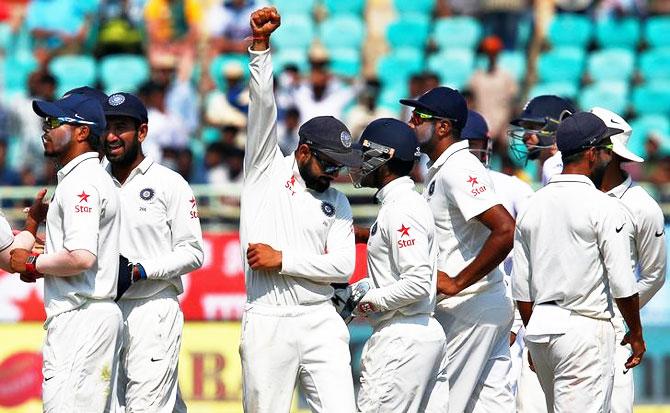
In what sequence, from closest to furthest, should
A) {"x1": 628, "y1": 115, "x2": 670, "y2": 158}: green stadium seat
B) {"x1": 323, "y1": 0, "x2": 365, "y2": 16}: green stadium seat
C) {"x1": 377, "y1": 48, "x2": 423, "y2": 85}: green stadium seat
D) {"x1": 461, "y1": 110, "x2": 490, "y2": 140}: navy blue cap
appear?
{"x1": 461, "y1": 110, "x2": 490, "y2": 140}: navy blue cap
{"x1": 628, "y1": 115, "x2": 670, "y2": 158}: green stadium seat
{"x1": 377, "y1": 48, "x2": 423, "y2": 85}: green stadium seat
{"x1": 323, "y1": 0, "x2": 365, "y2": 16}: green stadium seat

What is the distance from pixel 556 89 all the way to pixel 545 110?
8.58m

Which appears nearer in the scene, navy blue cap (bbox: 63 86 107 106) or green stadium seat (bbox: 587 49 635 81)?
navy blue cap (bbox: 63 86 107 106)

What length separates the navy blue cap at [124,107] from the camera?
8.63 metres

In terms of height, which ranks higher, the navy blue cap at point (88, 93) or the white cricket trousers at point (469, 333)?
the navy blue cap at point (88, 93)

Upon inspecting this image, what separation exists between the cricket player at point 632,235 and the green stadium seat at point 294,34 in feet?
32.7

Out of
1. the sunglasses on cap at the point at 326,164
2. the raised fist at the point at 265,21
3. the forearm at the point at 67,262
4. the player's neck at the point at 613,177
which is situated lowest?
the forearm at the point at 67,262

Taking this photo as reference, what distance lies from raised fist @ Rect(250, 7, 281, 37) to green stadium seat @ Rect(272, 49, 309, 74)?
10037mm

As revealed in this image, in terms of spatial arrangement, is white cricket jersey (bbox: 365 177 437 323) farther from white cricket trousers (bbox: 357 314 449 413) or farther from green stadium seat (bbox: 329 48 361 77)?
green stadium seat (bbox: 329 48 361 77)

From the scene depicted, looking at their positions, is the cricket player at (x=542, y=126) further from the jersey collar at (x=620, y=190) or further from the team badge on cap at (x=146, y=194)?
the team badge on cap at (x=146, y=194)

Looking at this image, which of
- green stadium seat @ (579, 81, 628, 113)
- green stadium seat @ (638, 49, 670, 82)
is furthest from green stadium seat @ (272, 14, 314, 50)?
green stadium seat @ (638, 49, 670, 82)

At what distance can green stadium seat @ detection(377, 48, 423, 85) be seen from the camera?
59.9 feet

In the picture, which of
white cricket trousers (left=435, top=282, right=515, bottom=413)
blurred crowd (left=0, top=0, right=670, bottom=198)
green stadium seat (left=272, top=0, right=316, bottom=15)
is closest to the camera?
white cricket trousers (left=435, top=282, right=515, bottom=413)

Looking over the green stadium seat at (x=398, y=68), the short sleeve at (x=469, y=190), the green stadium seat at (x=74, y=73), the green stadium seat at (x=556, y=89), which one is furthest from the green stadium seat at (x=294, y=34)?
the short sleeve at (x=469, y=190)

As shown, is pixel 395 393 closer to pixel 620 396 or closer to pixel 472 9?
pixel 620 396
